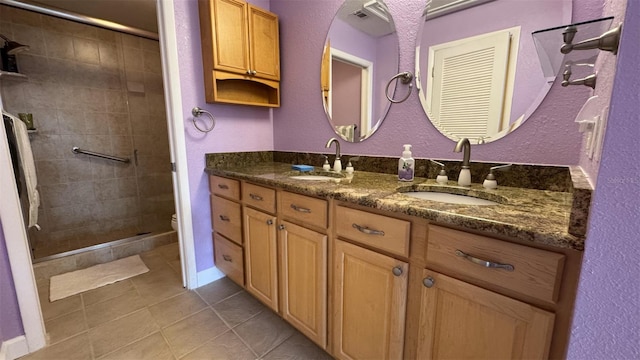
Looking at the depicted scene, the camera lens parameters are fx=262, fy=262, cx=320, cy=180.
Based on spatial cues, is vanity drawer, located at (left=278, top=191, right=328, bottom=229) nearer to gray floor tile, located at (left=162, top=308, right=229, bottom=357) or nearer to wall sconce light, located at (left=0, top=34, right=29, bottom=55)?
gray floor tile, located at (left=162, top=308, right=229, bottom=357)

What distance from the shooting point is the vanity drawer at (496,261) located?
1.98ft

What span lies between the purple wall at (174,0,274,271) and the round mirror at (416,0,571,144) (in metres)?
1.13

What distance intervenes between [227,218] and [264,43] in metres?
1.22

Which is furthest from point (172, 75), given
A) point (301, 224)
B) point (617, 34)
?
point (617, 34)

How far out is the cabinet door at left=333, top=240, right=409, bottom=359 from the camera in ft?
2.96

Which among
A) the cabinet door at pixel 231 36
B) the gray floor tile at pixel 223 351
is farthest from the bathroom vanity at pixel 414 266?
the cabinet door at pixel 231 36

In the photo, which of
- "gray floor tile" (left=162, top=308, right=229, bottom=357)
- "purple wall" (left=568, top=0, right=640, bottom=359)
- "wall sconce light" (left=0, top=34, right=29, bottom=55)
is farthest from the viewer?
"wall sconce light" (left=0, top=34, right=29, bottom=55)

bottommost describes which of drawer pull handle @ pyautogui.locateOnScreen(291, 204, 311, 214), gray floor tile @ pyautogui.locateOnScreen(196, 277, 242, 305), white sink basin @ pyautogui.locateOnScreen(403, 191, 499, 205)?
gray floor tile @ pyautogui.locateOnScreen(196, 277, 242, 305)

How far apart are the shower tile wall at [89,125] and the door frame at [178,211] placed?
1267 mm

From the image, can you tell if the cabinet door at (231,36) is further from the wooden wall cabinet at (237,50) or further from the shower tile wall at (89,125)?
the shower tile wall at (89,125)

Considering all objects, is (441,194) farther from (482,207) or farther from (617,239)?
(617,239)

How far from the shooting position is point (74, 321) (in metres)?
1.50

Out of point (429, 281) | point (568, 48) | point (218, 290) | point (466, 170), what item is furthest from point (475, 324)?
point (218, 290)

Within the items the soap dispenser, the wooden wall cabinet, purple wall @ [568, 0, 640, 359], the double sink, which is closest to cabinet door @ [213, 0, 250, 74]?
the wooden wall cabinet
